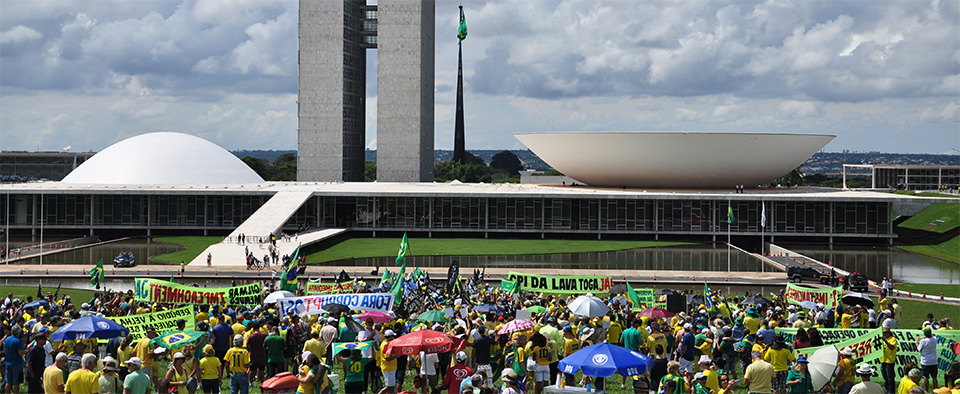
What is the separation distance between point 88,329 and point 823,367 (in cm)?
1237

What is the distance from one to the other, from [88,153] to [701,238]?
161247mm

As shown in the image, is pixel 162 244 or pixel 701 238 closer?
pixel 162 244

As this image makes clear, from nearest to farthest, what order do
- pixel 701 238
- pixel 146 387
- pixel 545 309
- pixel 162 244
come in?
pixel 146 387, pixel 545 309, pixel 162 244, pixel 701 238

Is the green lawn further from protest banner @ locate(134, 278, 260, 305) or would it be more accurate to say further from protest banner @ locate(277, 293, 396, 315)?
protest banner @ locate(277, 293, 396, 315)

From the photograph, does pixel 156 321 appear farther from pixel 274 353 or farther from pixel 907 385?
pixel 907 385

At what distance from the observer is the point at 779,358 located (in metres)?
15.0

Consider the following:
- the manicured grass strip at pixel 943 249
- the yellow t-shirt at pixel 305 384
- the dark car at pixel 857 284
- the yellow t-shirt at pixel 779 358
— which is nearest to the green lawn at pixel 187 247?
the dark car at pixel 857 284

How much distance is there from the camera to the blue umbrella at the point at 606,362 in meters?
13.3

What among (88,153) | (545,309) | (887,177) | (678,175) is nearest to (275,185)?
(678,175)

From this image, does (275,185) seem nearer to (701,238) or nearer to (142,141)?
(142,141)

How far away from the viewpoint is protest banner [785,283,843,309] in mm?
26141

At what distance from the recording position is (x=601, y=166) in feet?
247

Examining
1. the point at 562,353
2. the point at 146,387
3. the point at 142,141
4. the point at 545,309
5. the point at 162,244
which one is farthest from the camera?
the point at 142,141

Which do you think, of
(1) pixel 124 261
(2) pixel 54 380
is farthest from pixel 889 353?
(1) pixel 124 261
